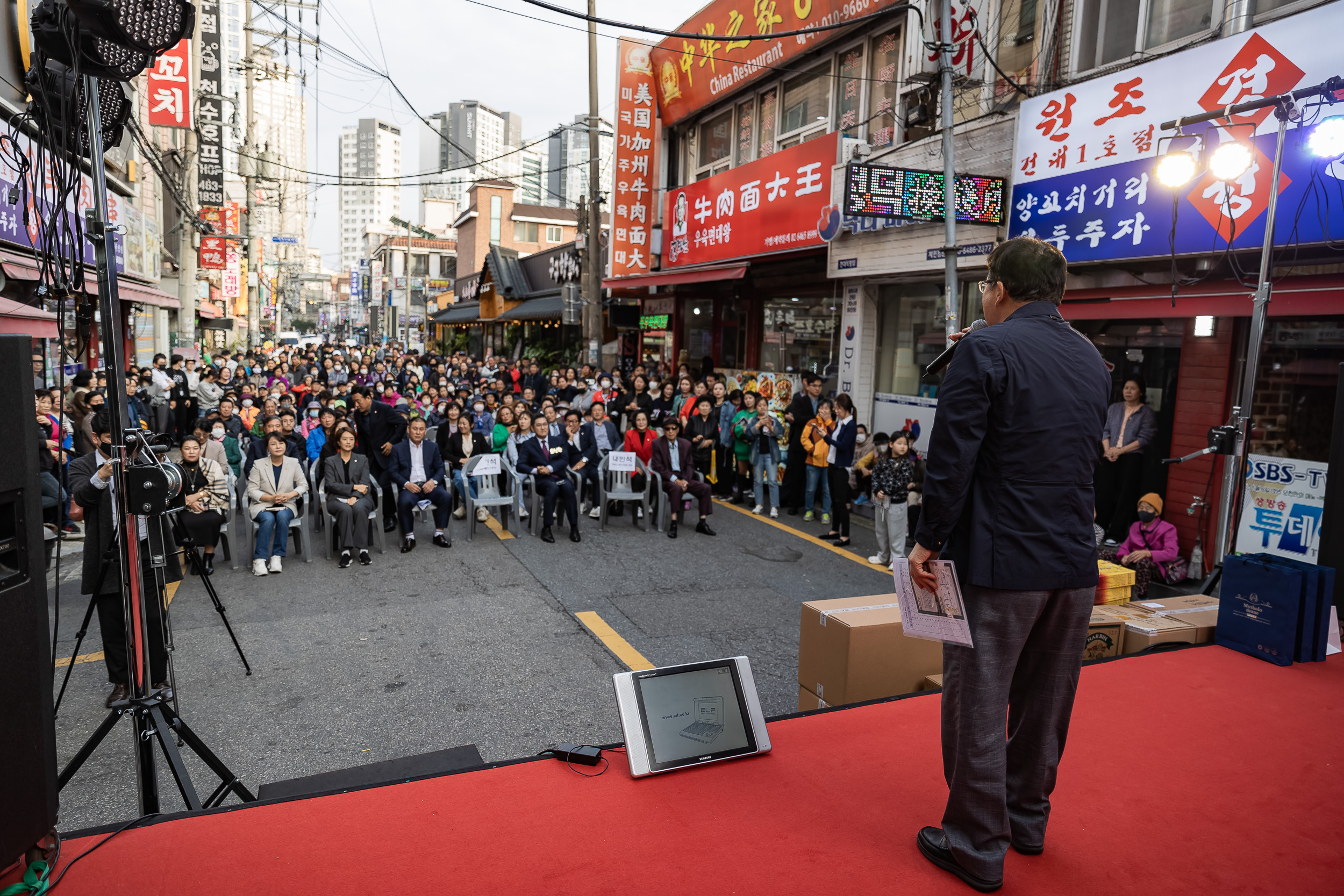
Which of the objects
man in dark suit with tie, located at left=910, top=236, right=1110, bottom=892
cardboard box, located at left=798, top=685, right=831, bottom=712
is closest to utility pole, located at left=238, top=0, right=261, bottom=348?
cardboard box, located at left=798, top=685, right=831, bottom=712

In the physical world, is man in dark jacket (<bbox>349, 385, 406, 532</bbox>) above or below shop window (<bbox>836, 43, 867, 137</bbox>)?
below

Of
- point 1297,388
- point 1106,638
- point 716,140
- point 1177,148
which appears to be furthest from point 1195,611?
point 716,140

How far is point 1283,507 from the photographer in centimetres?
739

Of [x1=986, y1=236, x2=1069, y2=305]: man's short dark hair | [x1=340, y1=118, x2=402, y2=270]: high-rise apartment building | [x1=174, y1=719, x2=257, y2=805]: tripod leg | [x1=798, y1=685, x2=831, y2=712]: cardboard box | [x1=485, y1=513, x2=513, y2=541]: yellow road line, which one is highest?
[x1=340, y1=118, x2=402, y2=270]: high-rise apartment building

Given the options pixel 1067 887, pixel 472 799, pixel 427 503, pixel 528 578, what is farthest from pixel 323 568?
pixel 1067 887

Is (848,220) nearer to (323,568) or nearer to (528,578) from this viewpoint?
(528,578)

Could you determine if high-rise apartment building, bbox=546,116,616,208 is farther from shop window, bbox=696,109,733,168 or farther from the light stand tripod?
the light stand tripod

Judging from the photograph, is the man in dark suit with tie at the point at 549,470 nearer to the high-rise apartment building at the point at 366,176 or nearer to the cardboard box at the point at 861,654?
the cardboard box at the point at 861,654

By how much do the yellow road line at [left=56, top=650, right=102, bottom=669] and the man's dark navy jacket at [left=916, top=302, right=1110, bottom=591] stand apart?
5949mm

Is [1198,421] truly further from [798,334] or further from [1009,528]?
[798,334]

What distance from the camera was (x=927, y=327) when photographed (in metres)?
11.6

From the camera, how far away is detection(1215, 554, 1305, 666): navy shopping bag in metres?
4.54

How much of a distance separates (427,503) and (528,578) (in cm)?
221

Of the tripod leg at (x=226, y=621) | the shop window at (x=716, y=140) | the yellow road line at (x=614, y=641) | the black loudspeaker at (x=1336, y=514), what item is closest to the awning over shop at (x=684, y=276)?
the shop window at (x=716, y=140)
